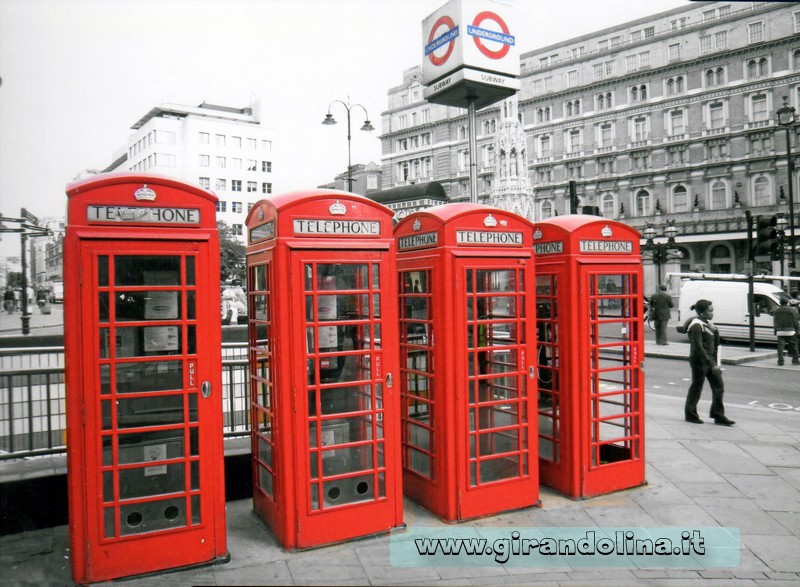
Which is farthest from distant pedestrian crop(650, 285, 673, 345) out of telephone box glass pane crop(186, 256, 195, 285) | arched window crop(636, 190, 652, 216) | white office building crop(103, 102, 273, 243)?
arched window crop(636, 190, 652, 216)

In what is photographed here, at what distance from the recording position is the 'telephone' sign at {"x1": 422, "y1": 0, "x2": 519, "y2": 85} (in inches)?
263

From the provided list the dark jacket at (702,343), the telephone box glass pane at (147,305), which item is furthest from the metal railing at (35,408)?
the dark jacket at (702,343)

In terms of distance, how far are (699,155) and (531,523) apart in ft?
166

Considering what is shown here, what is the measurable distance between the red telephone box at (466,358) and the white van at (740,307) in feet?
53.8

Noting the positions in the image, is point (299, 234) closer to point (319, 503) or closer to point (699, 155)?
point (319, 503)

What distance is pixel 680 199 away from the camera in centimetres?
4919

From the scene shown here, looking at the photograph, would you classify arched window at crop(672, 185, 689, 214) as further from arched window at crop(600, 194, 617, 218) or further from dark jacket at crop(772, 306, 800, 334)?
dark jacket at crop(772, 306, 800, 334)

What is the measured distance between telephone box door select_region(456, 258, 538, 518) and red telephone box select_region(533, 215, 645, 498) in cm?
49

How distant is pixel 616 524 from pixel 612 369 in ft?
4.74

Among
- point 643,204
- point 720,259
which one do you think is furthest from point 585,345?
point 643,204

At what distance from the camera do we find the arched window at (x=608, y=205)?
5278cm

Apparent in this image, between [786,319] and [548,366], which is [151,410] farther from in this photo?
[786,319]

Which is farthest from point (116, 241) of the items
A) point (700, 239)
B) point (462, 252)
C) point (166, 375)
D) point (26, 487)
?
point (700, 239)

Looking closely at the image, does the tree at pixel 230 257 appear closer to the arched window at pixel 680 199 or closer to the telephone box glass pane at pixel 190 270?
the telephone box glass pane at pixel 190 270
